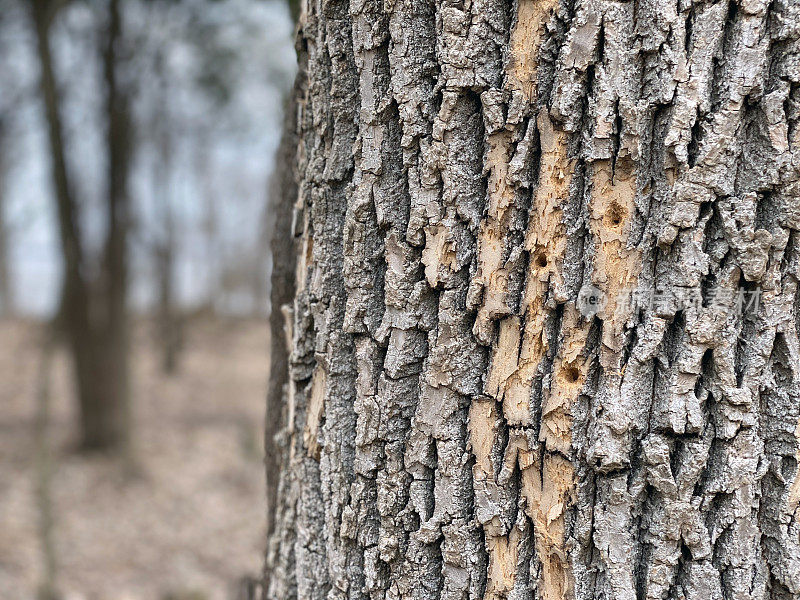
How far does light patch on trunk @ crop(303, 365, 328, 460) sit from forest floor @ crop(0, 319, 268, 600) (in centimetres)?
174

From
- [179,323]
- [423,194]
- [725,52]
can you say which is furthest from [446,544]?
[179,323]

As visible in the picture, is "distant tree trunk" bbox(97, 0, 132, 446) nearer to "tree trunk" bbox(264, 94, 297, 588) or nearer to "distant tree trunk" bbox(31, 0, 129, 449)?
"distant tree trunk" bbox(31, 0, 129, 449)

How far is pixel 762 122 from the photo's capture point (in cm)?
91

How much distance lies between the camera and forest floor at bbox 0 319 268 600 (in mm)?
4527

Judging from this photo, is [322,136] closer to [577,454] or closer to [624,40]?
[624,40]

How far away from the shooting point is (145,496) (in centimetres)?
612

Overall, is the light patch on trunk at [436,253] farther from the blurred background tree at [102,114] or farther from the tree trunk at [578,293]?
the blurred background tree at [102,114]

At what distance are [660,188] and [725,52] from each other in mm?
225

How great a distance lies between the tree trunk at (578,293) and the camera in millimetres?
913

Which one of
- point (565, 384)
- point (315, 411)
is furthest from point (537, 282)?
point (315, 411)

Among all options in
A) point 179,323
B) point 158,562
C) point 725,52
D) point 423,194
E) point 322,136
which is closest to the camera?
point 725,52

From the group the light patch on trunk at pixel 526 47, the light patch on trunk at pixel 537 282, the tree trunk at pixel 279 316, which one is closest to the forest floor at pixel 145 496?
the tree trunk at pixel 279 316

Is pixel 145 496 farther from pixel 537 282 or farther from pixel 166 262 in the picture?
pixel 537 282

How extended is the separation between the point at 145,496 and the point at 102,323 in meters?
2.05
